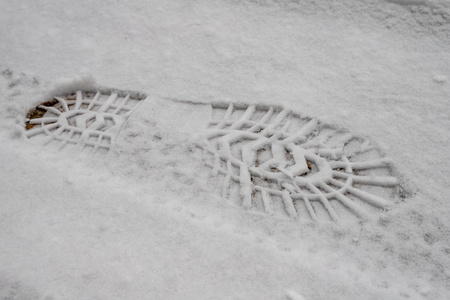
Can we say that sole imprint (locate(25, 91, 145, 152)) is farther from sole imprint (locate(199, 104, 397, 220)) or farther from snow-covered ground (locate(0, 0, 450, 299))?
sole imprint (locate(199, 104, 397, 220))

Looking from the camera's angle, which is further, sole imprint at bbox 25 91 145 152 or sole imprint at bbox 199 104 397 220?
sole imprint at bbox 25 91 145 152

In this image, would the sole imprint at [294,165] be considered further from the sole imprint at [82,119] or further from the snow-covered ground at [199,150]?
the sole imprint at [82,119]

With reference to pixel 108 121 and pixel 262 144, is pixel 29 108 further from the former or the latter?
pixel 262 144

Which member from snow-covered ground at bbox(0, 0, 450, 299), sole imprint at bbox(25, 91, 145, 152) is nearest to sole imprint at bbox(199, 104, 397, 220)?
snow-covered ground at bbox(0, 0, 450, 299)

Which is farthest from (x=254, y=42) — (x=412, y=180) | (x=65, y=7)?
(x=65, y=7)

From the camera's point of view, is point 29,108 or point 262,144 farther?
point 29,108

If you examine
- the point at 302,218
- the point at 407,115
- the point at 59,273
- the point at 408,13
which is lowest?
the point at 59,273
